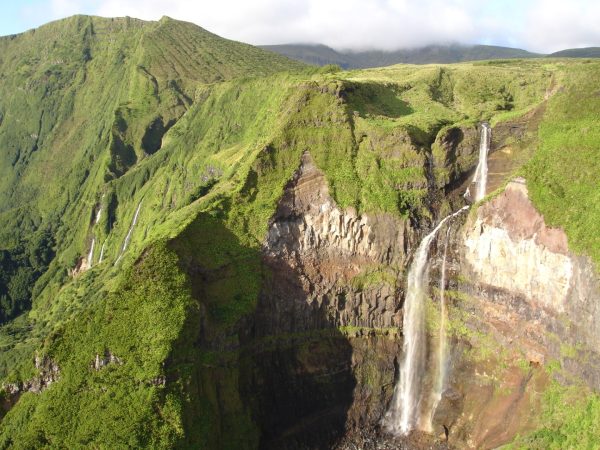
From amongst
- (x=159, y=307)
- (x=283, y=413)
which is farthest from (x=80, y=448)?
(x=283, y=413)

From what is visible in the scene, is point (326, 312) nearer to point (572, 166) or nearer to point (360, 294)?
point (360, 294)

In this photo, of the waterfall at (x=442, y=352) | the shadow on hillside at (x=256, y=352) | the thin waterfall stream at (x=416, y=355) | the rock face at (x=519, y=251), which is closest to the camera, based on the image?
the rock face at (x=519, y=251)

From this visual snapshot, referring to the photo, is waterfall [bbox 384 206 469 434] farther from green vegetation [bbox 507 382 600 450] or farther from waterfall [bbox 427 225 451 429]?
green vegetation [bbox 507 382 600 450]

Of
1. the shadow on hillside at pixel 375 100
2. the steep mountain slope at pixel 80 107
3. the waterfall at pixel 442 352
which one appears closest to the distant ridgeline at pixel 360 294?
the waterfall at pixel 442 352

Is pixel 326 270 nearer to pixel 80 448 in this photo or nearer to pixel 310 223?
pixel 310 223

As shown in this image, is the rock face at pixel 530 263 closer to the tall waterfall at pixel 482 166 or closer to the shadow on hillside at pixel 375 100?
the tall waterfall at pixel 482 166

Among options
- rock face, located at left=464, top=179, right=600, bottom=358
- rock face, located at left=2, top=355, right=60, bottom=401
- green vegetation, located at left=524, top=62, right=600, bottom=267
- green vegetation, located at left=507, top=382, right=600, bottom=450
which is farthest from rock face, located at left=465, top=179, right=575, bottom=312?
rock face, located at left=2, top=355, right=60, bottom=401

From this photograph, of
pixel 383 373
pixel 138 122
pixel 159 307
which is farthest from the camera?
pixel 138 122
